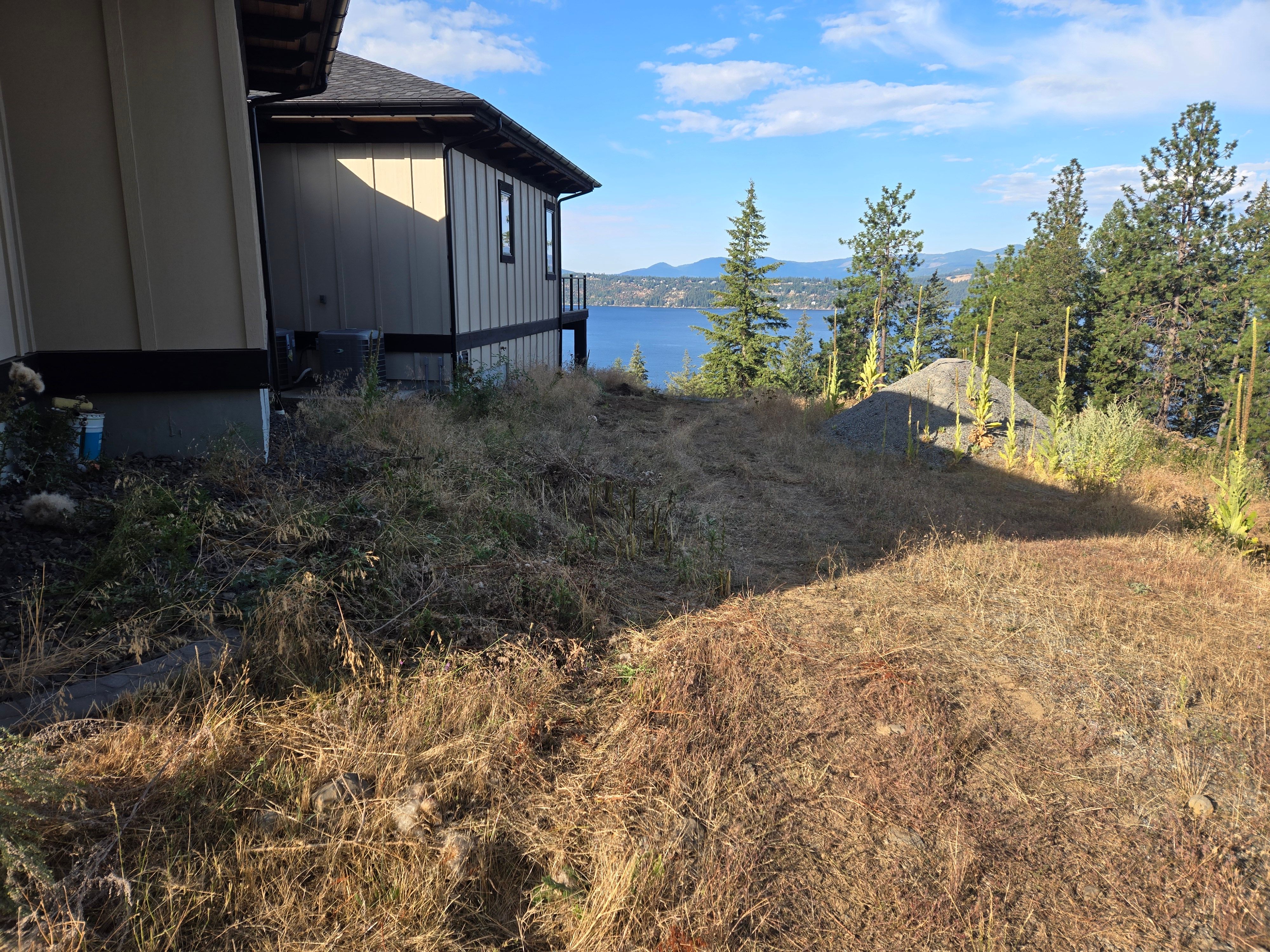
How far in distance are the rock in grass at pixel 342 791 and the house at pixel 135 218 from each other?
375 cm

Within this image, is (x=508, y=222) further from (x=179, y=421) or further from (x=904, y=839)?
(x=904, y=839)

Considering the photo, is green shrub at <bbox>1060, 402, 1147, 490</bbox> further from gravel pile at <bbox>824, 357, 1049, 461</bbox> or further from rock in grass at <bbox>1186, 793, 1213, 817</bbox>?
rock in grass at <bbox>1186, 793, 1213, 817</bbox>

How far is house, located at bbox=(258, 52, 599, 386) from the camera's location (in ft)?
30.2

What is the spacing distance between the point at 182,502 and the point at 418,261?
6411 millimetres

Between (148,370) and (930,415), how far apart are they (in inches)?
416

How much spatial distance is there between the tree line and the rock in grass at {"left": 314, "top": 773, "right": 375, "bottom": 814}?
17672 mm

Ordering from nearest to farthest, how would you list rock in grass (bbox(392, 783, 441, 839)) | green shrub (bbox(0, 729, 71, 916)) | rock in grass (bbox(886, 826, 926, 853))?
green shrub (bbox(0, 729, 71, 916))
rock in grass (bbox(392, 783, 441, 839))
rock in grass (bbox(886, 826, 926, 853))

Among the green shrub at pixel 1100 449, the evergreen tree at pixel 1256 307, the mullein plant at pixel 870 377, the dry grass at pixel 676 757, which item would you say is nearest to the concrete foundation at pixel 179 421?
the dry grass at pixel 676 757

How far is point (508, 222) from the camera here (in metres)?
12.6

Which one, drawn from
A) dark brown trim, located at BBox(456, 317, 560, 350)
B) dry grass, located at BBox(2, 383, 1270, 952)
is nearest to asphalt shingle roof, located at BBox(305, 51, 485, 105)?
dark brown trim, located at BBox(456, 317, 560, 350)

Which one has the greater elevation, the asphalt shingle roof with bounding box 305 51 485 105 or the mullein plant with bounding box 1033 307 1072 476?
the asphalt shingle roof with bounding box 305 51 485 105

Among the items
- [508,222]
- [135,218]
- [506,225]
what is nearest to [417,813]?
[135,218]

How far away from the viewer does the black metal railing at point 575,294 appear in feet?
58.5

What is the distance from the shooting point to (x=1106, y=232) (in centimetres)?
3356
